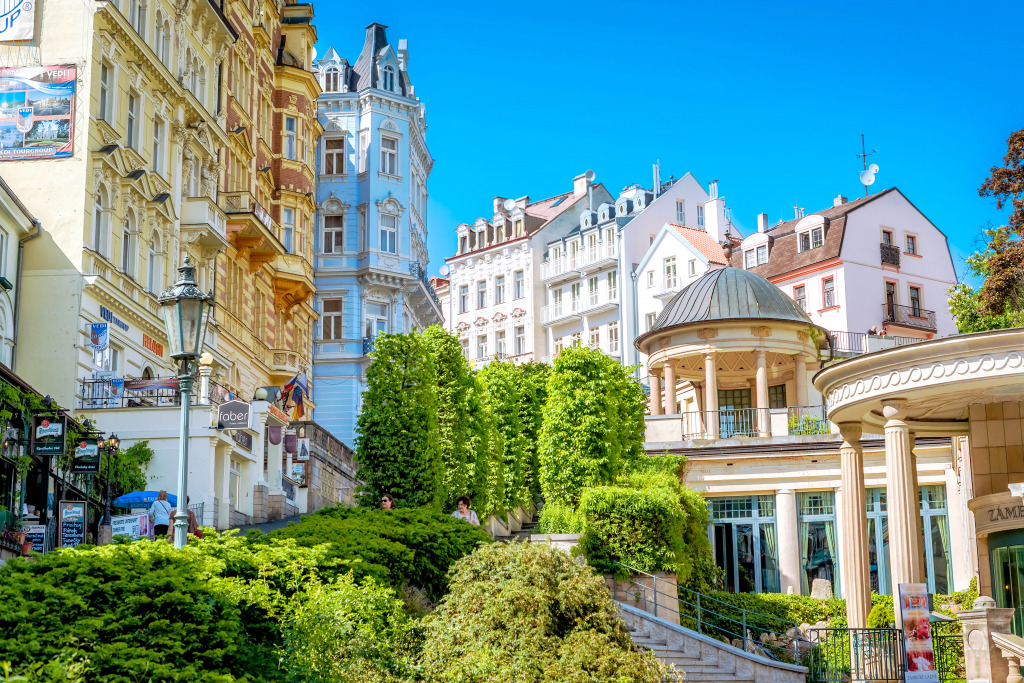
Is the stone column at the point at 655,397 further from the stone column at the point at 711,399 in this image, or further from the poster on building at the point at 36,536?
the poster on building at the point at 36,536

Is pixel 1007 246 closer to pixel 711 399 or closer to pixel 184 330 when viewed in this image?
pixel 711 399

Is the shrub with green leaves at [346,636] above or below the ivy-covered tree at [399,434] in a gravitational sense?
below

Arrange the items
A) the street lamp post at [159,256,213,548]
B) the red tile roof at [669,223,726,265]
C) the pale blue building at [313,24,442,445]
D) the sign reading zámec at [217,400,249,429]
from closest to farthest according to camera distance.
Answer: the street lamp post at [159,256,213,548], the sign reading zámec at [217,400,249,429], the pale blue building at [313,24,442,445], the red tile roof at [669,223,726,265]

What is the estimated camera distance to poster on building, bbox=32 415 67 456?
904 inches

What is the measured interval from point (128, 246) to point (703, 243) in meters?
40.7

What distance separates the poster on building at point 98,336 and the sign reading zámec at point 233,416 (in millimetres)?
3877

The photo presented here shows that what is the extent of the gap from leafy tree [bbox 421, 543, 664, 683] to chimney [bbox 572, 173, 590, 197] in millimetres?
63512

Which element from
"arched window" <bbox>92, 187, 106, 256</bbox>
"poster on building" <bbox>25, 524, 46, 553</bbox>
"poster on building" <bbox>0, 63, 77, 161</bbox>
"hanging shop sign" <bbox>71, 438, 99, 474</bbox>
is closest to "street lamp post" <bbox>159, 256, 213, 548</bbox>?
"poster on building" <bbox>25, 524, 46, 553</bbox>

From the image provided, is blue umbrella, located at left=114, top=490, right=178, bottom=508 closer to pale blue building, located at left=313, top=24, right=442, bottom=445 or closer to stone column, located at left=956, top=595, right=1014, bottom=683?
stone column, located at left=956, top=595, right=1014, bottom=683

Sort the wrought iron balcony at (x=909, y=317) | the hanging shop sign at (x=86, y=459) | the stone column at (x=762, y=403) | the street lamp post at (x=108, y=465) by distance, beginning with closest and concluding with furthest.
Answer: the hanging shop sign at (x=86, y=459) → the street lamp post at (x=108, y=465) → the stone column at (x=762, y=403) → the wrought iron balcony at (x=909, y=317)

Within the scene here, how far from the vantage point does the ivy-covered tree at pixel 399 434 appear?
25797mm

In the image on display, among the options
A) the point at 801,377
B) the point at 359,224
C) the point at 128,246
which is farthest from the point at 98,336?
the point at 359,224

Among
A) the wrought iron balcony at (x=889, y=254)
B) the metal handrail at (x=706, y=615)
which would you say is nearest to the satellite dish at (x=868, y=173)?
the wrought iron balcony at (x=889, y=254)

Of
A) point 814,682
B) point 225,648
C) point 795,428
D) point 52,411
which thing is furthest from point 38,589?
point 795,428
